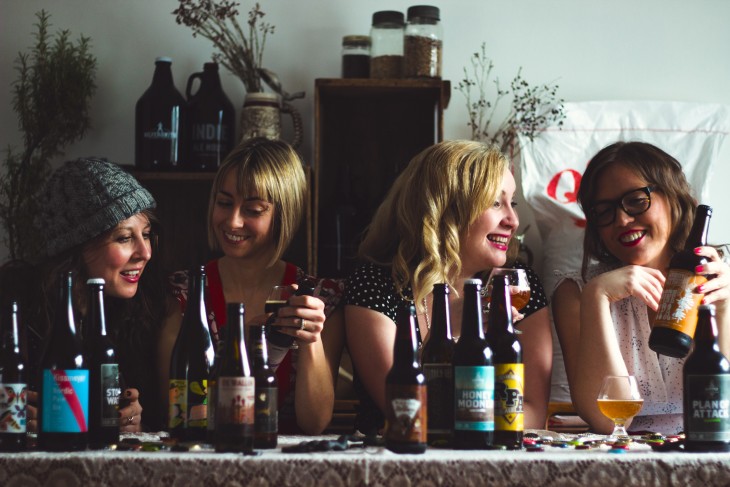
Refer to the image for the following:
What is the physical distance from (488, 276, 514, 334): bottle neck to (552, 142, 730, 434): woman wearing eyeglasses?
1.93 ft

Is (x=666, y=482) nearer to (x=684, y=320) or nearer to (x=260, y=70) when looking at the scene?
(x=684, y=320)

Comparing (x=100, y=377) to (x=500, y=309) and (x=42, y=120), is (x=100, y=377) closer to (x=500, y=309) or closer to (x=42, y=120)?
(x=500, y=309)

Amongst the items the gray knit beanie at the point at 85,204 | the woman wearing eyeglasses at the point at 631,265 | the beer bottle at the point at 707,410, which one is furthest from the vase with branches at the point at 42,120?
the beer bottle at the point at 707,410

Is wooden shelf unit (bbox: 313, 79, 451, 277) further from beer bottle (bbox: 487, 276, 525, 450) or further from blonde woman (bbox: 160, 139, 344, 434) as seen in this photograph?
beer bottle (bbox: 487, 276, 525, 450)

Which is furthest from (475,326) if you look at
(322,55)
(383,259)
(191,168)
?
(322,55)

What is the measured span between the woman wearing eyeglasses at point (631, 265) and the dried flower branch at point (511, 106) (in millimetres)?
662

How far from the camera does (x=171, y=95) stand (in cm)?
272

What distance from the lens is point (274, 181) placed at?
6.93ft

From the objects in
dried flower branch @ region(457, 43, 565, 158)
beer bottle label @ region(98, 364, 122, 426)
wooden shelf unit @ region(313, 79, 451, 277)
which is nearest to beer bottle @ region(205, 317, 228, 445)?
beer bottle label @ region(98, 364, 122, 426)

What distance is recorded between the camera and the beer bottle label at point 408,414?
114 cm

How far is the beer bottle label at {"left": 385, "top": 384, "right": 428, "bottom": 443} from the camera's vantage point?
1.14 m

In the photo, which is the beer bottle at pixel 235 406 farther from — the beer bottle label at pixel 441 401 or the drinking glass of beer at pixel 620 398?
the drinking glass of beer at pixel 620 398

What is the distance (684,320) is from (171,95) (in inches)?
69.3

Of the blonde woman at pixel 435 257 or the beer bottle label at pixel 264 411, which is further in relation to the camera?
the blonde woman at pixel 435 257
